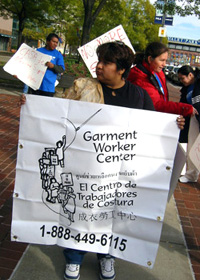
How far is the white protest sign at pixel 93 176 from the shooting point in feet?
7.27

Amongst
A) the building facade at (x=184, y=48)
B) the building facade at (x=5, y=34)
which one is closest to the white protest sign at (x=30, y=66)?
the building facade at (x=5, y=34)

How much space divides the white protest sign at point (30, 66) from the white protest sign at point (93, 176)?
11.2 feet

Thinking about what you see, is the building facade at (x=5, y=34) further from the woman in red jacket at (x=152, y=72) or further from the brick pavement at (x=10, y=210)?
the woman in red jacket at (x=152, y=72)

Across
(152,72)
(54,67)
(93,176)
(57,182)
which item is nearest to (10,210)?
(57,182)

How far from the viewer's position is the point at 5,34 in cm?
5409

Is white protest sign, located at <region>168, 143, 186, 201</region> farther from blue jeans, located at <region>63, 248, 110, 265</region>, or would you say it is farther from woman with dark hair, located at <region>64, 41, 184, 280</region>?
blue jeans, located at <region>63, 248, 110, 265</region>

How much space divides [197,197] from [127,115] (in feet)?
8.86

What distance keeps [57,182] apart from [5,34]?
5652cm

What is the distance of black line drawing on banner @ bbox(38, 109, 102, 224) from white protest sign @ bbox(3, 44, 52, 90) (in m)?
3.42

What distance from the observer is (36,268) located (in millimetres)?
2621

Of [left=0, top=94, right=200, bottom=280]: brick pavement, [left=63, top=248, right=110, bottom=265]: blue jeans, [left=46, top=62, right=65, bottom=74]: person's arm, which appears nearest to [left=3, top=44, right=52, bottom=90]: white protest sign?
[left=46, top=62, right=65, bottom=74]: person's arm

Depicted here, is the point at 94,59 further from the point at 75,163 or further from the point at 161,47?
the point at 75,163

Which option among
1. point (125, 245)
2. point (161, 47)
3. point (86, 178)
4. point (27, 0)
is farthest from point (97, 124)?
point (27, 0)

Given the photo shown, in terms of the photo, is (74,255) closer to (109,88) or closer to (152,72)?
(109,88)
